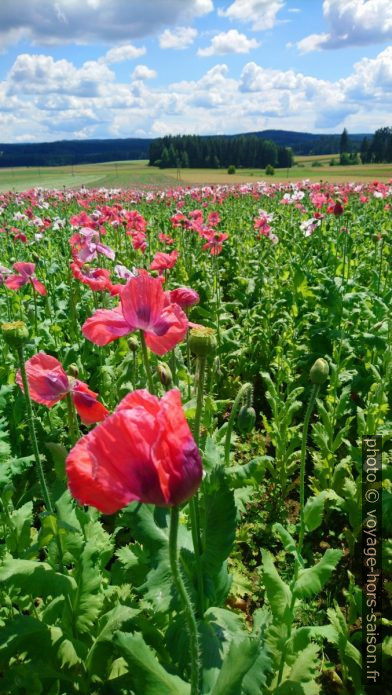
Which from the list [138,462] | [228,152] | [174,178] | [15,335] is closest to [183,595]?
[138,462]

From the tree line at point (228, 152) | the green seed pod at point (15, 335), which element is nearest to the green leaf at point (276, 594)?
the green seed pod at point (15, 335)

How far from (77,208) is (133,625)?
15.7 meters

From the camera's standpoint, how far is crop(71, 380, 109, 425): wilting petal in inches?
65.0

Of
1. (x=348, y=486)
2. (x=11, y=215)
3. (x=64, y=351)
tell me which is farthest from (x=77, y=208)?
(x=348, y=486)

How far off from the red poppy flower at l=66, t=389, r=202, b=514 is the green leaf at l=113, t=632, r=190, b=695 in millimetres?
663

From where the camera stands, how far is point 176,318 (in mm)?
1593

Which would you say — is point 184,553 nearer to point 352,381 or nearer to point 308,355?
point 352,381


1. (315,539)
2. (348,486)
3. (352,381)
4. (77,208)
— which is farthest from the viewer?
(77,208)

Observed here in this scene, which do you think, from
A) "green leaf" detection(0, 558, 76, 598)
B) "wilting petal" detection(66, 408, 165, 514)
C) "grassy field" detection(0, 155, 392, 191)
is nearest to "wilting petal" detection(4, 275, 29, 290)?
"green leaf" detection(0, 558, 76, 598)

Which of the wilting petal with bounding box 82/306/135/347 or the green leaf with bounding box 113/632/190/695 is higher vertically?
the wilting petal with bounding box 82/306/135/347

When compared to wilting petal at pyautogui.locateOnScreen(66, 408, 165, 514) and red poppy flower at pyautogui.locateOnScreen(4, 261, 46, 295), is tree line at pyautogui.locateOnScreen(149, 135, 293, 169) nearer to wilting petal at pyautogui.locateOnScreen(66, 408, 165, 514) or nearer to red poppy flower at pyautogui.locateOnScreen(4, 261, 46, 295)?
red poppy flower at pyautogui.locateOnScreen(4, 261, 46, 295)

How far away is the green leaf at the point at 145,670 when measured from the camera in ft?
4.42

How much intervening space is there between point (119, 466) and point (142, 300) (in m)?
0.77

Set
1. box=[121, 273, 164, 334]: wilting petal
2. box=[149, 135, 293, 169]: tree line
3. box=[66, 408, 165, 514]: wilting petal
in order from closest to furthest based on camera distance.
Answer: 1. box=[66, 408, 165, 514]: wilting petal
2. box=[121, 273, 164, 334]: wilting petal
3. box=[149, 135, 293, 169]: tree line
